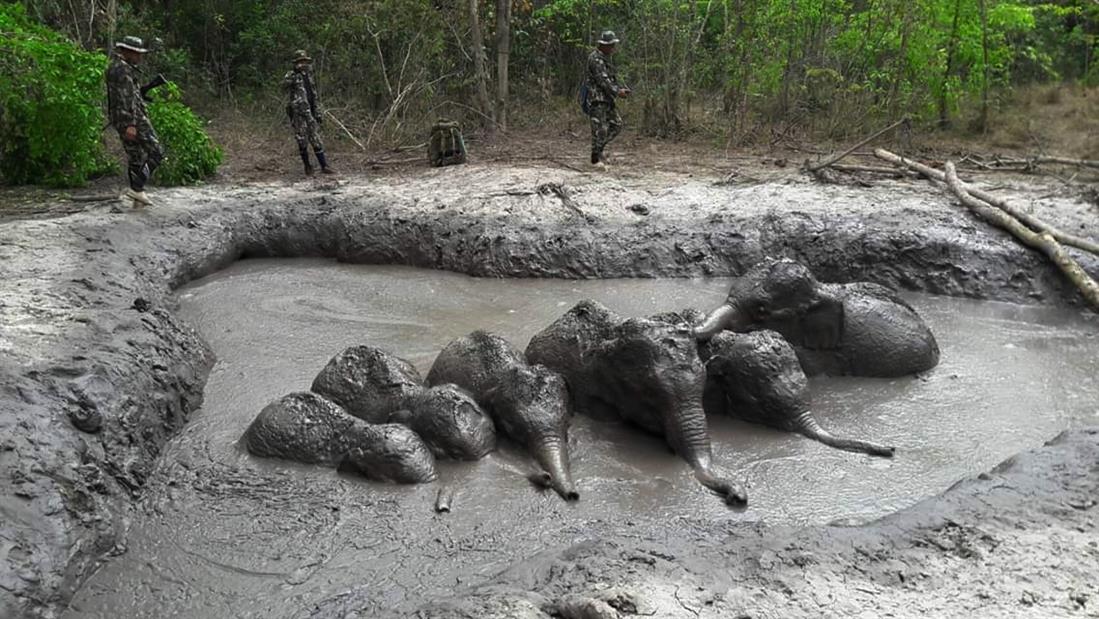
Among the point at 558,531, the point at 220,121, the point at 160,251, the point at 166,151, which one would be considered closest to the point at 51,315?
the point at 160,251

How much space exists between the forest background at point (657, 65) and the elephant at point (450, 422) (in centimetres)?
1044

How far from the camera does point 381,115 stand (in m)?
16.2

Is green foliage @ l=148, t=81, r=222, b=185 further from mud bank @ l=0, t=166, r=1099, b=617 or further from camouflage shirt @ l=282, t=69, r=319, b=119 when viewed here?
camouflage shirt @ l=282, t=69, r=319, b=119

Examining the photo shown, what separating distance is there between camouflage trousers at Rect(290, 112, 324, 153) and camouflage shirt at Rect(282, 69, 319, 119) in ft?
0.19

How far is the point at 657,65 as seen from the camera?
50.9 feet

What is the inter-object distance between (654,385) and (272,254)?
22.2ft

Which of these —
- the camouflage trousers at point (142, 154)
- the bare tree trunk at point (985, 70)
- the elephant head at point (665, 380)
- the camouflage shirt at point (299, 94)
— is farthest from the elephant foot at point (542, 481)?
the bare tree trunk at point (985, 70)

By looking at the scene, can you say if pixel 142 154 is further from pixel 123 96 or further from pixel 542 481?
pixel 542 481

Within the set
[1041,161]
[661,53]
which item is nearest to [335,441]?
[1041,161]


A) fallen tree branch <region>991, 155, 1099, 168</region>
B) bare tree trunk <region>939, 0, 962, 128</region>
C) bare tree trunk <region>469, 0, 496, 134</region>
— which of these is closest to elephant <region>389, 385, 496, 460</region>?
fallen tree branch <region>991, 155, 1099, 168</region>

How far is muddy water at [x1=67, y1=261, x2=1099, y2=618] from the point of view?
4.33 m

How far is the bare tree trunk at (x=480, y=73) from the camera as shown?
15477 millimetres

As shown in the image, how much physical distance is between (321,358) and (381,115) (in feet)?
32.4

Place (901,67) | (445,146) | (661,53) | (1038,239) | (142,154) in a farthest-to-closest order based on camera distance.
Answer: (661,53) → (901,67) → (445,146) → (142,154) → (1038,239)
